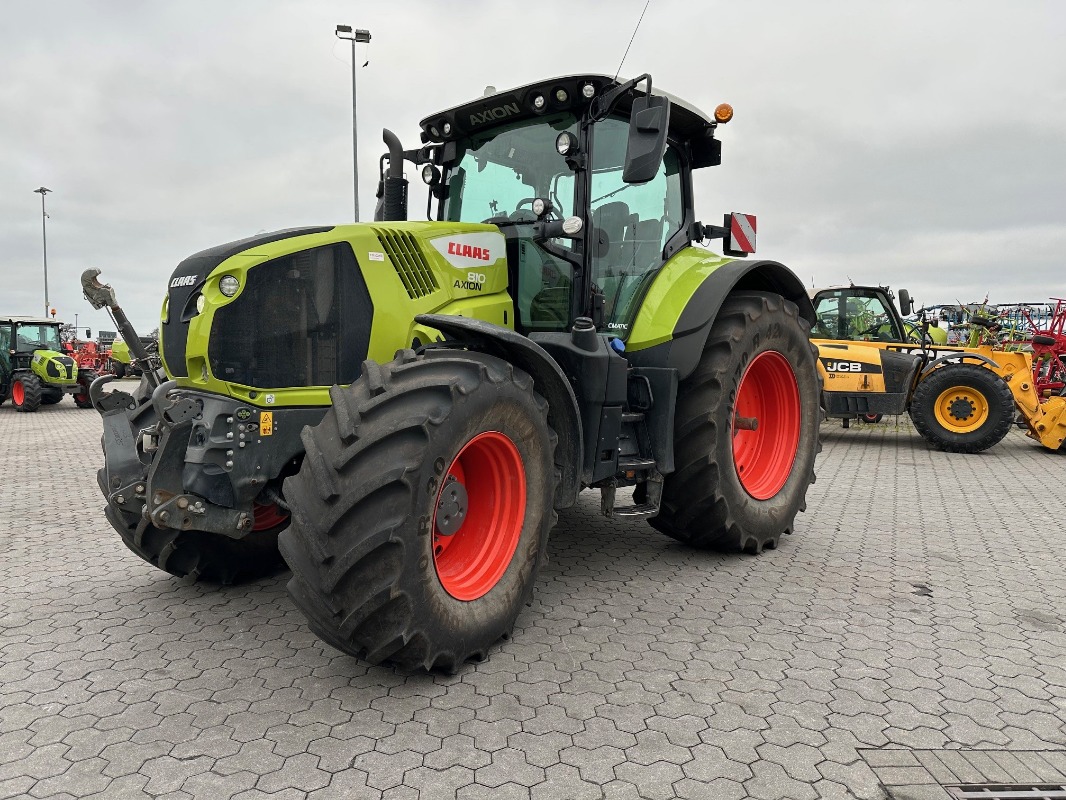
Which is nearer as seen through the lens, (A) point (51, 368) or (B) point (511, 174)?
(B) point (511, 174)

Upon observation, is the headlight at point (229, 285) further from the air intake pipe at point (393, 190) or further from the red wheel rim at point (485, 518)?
the air intake pipe at point (393, 190)

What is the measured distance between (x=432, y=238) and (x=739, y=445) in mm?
2717

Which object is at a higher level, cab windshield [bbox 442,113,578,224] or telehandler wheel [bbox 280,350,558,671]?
cab windshield [bbox 442,113,578,224]

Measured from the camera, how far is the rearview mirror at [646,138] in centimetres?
360

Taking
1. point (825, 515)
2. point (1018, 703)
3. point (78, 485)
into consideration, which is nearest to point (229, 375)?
point (1018, 703)

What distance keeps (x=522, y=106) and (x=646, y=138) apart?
2.80 ft

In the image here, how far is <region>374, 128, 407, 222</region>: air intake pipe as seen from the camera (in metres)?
4.62

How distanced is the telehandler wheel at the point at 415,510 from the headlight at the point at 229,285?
2.28ft

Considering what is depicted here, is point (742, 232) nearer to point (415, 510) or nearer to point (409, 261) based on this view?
point (409, 261)

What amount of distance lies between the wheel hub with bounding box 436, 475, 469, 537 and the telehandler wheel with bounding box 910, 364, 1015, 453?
9.16m

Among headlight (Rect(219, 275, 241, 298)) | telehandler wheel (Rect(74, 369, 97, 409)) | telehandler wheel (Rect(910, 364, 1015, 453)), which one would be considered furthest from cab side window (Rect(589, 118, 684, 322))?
telehandler wheel (Rect(74, 369, 97, 409))

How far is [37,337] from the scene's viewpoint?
687 inches

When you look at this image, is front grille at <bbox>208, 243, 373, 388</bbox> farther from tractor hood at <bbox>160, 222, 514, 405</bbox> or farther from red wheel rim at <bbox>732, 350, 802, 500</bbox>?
red wheel rim at <bbox>732, 350, 802, 500</bbox>

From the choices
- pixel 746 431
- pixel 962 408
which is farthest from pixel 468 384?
pixel 962 408
